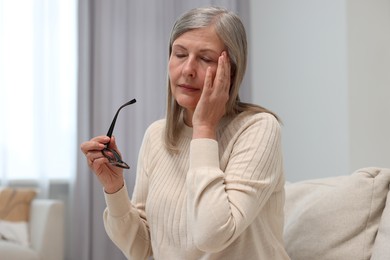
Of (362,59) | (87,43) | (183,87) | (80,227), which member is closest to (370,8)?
(362,59)

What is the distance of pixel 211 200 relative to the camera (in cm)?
113

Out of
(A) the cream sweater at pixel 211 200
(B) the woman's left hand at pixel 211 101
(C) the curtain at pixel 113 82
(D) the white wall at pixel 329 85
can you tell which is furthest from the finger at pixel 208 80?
(C) the curtain at pixel 113 82

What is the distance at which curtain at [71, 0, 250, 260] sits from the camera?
3.61m

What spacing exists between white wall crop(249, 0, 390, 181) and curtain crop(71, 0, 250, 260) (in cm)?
71

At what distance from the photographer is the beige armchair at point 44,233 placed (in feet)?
10.8

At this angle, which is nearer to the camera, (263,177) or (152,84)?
(263,177)

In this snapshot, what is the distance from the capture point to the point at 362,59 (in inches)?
116

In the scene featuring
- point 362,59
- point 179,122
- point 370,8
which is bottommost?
point 179,122

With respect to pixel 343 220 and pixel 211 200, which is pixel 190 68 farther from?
pixel 343 220

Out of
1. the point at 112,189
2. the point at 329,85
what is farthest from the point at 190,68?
the point at 329,85

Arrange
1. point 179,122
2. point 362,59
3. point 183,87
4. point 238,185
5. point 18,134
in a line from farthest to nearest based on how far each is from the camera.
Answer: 1. point 18,134
2. point 362,59
3. point 179,122
4. point 183,87
5. point 238,185

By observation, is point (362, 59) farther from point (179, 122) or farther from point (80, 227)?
point (80, 227)

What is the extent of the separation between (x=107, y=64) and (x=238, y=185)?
106 inches

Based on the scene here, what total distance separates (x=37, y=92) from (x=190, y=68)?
247 centimetres
